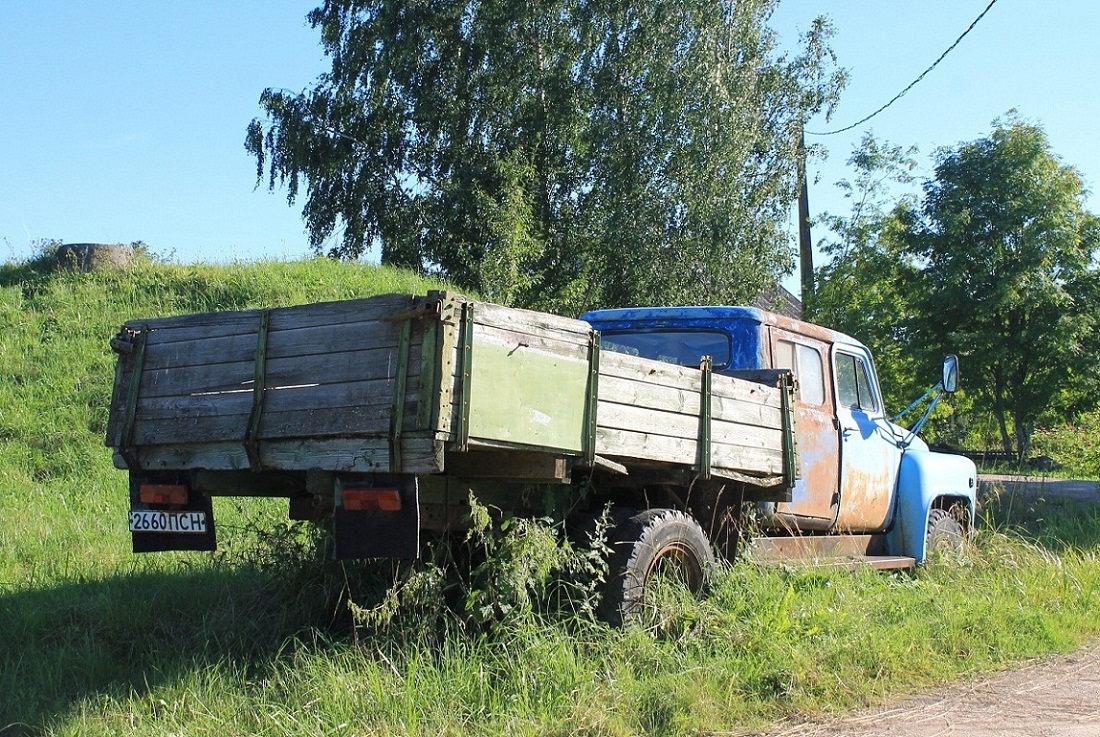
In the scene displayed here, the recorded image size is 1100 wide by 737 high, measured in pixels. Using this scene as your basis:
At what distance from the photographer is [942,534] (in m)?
8.24

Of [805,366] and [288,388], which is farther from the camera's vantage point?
[805,366]

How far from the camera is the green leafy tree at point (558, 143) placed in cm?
2141

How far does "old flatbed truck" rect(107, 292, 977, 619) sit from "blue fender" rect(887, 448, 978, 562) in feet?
5.59

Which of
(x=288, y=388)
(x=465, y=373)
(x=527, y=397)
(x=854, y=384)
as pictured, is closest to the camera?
(x=465, y=373)

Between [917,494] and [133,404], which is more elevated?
[133,404]

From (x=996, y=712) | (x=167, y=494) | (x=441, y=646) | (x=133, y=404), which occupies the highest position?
(x=133, y=404)

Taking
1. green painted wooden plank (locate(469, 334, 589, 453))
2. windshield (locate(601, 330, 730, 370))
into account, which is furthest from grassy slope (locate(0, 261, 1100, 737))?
windshield (locate(601, 330, 730, 370))

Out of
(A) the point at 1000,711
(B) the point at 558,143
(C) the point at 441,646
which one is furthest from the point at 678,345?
(B) the point at 558,143

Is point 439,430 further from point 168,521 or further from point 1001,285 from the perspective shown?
point 1001,285

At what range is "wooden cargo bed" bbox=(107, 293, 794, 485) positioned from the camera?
13.8 feet

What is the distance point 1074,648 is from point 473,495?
414 centimetres

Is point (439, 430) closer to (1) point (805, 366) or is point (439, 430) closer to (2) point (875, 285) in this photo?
(1) point (805, 366)

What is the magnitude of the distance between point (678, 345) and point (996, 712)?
2953mm

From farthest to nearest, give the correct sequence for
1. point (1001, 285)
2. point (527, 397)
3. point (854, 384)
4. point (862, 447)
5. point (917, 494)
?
point (1001, 285) → point (917, 494) → point (854, 384) → point (862, 447) → point (527, 397)
